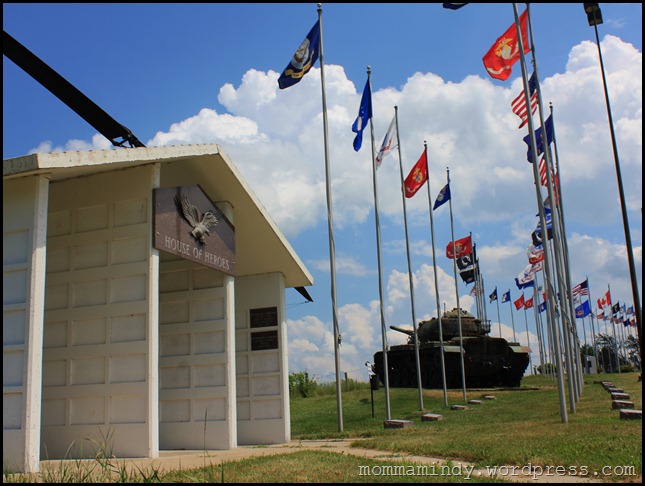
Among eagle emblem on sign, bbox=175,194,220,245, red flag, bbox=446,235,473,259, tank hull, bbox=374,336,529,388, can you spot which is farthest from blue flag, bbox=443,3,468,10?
tank hull, bbox=374,336,529,388

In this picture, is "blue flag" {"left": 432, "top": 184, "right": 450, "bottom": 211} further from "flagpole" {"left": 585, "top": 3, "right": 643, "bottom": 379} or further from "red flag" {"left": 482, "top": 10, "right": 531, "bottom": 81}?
"flagpole" {"left": 585, "top": 3, "right": 643, "bottom": 379}

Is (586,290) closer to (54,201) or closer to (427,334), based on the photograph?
(427,334)

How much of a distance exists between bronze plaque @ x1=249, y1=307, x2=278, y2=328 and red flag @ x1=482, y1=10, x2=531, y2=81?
7.00 m

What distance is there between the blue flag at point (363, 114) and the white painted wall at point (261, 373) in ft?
19.1

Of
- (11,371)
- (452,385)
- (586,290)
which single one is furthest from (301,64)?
(586,290)

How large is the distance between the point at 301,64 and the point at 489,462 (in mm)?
10796

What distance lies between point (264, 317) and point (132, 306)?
17.2 ft

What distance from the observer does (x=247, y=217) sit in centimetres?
1359

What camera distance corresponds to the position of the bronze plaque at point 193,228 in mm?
10242

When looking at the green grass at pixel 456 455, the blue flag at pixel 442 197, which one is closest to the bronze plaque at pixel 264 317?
the green grass at pixel 456 455

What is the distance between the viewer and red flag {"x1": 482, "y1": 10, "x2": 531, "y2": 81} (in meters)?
15.4

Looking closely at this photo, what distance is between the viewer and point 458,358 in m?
34.7

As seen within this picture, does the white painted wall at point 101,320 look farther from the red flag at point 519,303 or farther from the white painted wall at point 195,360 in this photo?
the red flag at point 519,303

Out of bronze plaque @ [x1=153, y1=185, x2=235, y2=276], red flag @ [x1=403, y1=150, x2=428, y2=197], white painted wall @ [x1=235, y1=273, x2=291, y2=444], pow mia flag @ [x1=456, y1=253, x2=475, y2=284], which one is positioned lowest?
white painted wall @ [x1=235, y1=273, x2=291, y2=444]
